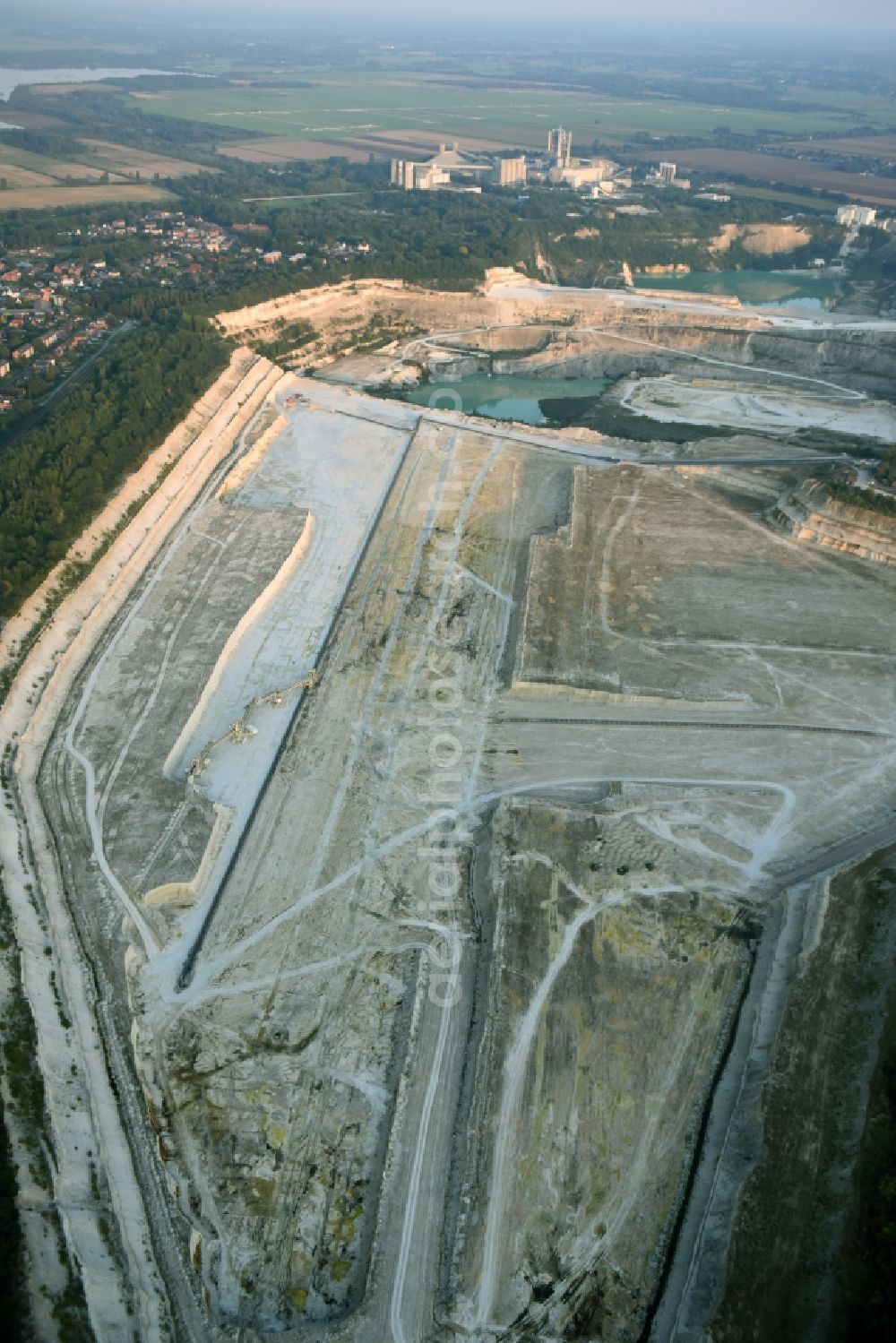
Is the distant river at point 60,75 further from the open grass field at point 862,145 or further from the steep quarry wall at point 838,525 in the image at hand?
the steep quarry wall at point 838,525

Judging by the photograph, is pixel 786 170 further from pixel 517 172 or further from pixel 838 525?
pixel 838 525

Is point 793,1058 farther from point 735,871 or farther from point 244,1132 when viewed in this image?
point 244,1132

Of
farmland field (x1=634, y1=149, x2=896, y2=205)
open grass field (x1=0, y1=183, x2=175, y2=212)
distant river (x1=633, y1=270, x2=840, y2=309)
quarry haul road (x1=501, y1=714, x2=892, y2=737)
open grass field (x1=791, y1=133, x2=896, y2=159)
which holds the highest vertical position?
open grass field (x1=791, y1=133, x2=896, y2=159)

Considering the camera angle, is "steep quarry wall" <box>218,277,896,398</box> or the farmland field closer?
"steep quarry wall" <box>218,277,896,398</box>

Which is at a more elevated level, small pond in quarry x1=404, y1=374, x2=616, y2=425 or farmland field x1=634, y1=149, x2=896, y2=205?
farmland field x1=634, y1=149, x2=896, y2=205

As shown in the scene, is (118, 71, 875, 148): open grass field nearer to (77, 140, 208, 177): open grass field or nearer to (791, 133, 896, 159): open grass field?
(791, 133, 896, 159): open grass field

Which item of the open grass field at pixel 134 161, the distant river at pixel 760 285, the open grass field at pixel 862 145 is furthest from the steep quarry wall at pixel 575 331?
the open grass field at pixel 862 145

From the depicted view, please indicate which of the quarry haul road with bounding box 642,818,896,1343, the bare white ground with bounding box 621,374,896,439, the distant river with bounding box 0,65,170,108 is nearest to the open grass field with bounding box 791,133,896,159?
the bare white ground with bounding box 621,374,896,439
